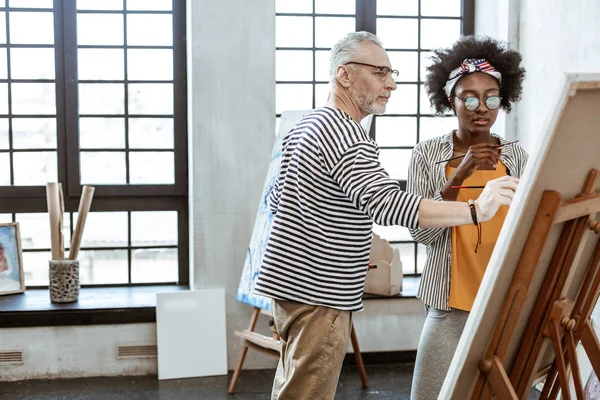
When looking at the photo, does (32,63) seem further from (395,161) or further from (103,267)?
(395,161)

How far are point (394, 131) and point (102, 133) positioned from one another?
6.16 feet

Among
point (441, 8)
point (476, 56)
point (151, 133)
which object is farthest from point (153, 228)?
point (476, 56)

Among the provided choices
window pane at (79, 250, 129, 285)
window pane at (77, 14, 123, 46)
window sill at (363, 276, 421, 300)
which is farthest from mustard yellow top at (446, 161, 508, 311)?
window pane at (77, 14, 123, 46)

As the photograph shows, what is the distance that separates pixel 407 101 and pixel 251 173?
1.24m

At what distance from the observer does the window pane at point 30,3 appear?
493 cm

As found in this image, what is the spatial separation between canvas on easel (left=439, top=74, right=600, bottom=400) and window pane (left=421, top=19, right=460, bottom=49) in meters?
3.69

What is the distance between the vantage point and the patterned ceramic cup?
4.60 metres

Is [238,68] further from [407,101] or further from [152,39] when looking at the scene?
[407,101]

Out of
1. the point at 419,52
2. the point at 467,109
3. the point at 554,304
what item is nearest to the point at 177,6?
the point at 419,52

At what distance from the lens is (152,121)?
200 inches

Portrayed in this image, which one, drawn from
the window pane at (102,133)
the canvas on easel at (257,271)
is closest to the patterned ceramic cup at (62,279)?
the window pane at (102,133)

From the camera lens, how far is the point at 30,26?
16.3 feet

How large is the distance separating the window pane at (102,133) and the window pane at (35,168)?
0.72 ft

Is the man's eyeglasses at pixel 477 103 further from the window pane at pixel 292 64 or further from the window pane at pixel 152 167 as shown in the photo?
the window pane at pixel 152 167
